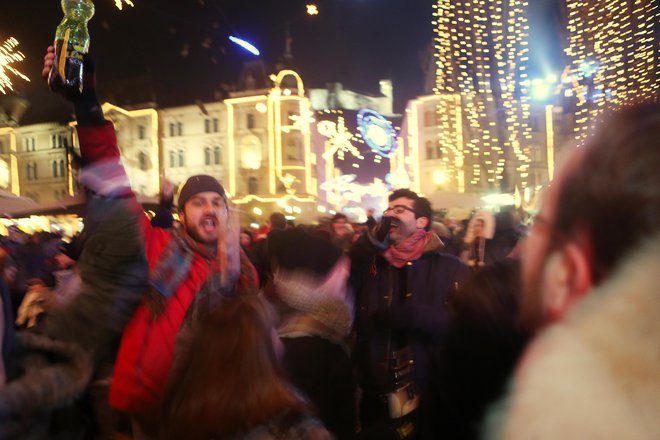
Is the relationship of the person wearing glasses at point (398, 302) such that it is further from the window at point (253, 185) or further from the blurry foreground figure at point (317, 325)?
the window at point (253, 185)

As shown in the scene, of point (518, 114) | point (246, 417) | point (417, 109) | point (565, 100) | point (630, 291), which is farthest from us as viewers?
point (417, 109)

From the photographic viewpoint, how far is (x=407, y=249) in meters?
3.67

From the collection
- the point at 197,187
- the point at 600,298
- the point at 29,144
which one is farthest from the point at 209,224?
the point at 29,144

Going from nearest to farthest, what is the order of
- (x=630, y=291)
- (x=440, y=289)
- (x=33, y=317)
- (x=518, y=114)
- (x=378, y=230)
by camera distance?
1. (x=630, y=291)
2. (x=440, y=289)
3. (x=378, y=230)
4. (x=33, y=317)
5. (x=518, y=114)

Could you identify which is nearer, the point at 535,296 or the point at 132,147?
the point at 535,296

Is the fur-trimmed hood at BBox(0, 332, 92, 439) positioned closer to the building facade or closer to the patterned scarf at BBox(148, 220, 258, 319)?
the patterned scarf at BBox(148, 220, 258, 319)

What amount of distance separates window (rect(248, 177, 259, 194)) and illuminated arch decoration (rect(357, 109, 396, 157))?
22176 millimetres

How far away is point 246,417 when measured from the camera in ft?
5.79

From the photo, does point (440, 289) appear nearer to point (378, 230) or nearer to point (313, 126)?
point (378, 230)

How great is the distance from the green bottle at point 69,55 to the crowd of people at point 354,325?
5 centimetres

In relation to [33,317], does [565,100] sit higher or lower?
higher

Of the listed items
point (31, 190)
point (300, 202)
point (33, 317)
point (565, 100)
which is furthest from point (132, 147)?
point (33, 317)

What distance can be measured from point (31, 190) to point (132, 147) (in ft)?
42.5

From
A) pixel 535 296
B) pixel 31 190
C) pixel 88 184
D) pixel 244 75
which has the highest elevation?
pixel 244 75
